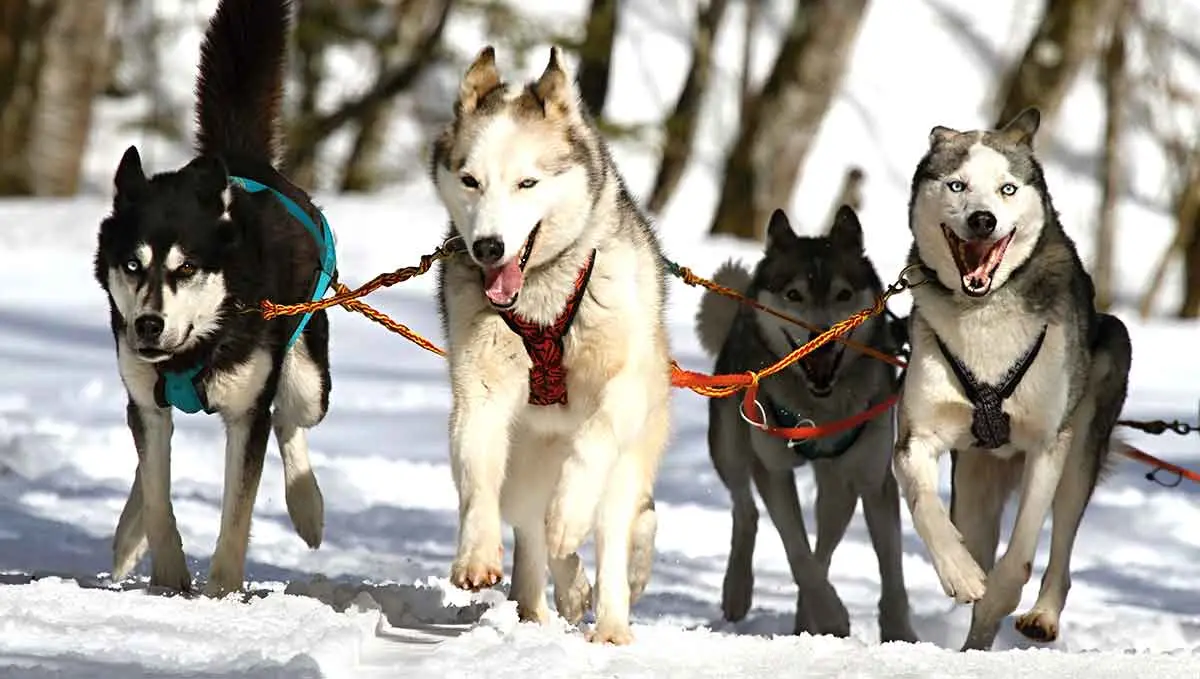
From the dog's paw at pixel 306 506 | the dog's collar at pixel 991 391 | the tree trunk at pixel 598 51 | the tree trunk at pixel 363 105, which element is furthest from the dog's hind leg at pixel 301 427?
the tree trunk at pixel 363 105

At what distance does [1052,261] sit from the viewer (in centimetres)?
538

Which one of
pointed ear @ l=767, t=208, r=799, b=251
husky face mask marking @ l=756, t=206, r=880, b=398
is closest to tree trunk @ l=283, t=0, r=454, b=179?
pointed ear @ l=767, t=208, r=799, b=251

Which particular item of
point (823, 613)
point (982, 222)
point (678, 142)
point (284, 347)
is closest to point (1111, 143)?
point (678, 142)

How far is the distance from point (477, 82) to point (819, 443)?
2.18 meters

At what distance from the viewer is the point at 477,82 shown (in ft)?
15.9

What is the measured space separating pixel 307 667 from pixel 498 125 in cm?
152

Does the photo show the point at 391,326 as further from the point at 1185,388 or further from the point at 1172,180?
the point at 1172,180

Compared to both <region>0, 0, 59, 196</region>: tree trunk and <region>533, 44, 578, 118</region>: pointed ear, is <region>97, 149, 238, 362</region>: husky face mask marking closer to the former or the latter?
<region>533, 44, 578, 118</region>: pointed ear

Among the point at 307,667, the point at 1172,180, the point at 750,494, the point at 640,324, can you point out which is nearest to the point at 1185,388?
the point at 750,494

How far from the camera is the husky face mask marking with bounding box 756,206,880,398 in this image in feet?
21.4

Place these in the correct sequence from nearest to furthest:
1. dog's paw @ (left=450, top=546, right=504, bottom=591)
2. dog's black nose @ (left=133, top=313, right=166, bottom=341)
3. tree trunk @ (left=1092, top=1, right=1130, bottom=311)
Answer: dog's paw @ (left=450, top=546, right=504, bottom=591), dog's black nose @ (left=133, top=313, right=166, bottom=341), tree trunk @ (left=1092, top=1, right=1130, bottom=311)

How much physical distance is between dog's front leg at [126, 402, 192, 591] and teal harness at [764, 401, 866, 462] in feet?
7.00

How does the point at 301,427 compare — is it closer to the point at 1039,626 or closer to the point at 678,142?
the point at 1039,626

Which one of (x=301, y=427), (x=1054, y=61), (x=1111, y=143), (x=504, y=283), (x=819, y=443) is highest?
(x=1111, y=143)
